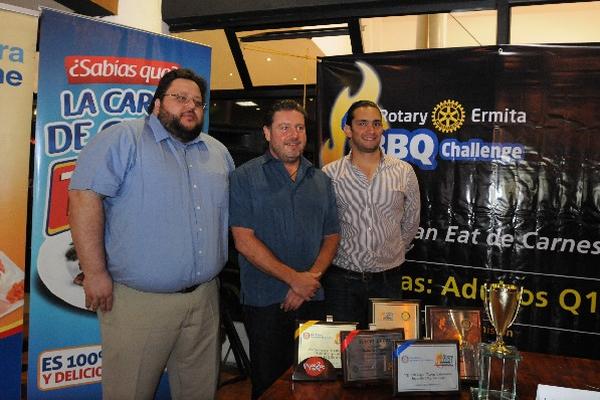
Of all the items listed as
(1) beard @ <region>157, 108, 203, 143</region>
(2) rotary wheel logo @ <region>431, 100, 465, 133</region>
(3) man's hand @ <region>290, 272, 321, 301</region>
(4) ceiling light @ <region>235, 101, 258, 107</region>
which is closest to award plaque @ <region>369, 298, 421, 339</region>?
(3) man's hand @ <region>290, 272, 321, 301</region>

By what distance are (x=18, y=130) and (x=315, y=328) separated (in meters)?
1.81

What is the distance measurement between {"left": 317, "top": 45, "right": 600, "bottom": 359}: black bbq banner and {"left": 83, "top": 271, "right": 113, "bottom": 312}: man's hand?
1.82m

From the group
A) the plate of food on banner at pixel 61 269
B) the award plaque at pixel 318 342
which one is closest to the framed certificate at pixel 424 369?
the award plaque at pixel 318 342

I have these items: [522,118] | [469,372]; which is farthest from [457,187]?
[469,372]

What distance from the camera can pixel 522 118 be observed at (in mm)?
2768

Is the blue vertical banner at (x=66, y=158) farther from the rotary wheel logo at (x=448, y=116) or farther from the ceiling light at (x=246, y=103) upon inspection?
the rotary wheel logo at (x=448, y=116)

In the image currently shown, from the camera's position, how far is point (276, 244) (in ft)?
6.78

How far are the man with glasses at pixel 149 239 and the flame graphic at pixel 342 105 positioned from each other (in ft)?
4.43

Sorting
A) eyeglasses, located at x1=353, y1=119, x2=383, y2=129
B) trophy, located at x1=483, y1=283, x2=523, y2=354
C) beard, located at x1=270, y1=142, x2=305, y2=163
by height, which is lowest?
trophy, located at x1=483, y1=283, x2=523, y2=354

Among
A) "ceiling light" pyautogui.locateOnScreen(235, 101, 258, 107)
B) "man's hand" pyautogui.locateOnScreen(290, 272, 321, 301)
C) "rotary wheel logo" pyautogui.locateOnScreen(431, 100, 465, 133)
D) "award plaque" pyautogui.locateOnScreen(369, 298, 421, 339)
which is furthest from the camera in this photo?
"ceiling light" pyautogui.locateOnScreen(235, 101, 258, 107)

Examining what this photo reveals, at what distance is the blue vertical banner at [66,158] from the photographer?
239 centimetres

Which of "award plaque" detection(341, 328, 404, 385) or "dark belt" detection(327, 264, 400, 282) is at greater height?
"dark belt" detection(327, 264, 400, 282)

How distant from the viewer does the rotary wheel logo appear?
2895 millimetres

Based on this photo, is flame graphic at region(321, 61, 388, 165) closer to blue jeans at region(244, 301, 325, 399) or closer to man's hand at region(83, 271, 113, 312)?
blue jeans at region(244, 301, 325, 399)
